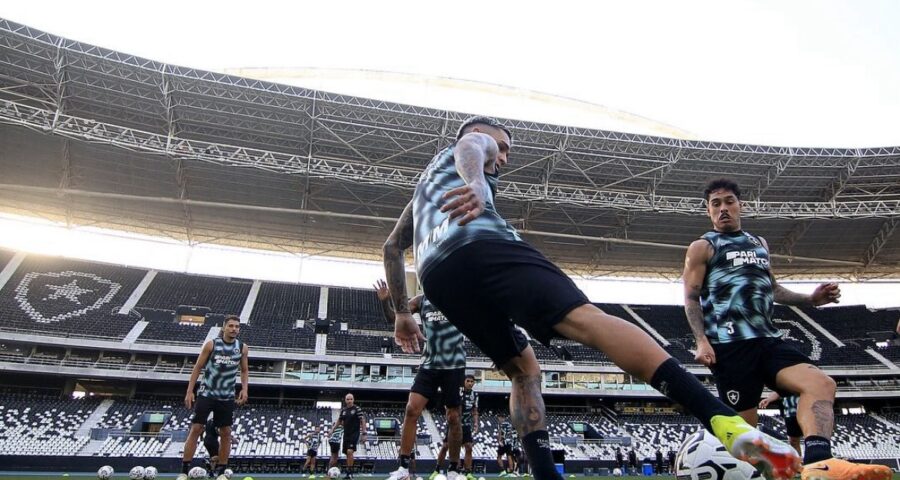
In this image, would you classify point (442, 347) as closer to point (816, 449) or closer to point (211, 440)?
point (211, 440)

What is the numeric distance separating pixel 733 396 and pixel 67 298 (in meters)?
32.3

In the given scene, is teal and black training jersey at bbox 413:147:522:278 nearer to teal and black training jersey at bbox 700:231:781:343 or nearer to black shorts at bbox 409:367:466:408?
teal and black training jersey at bbox 700:231:781:343

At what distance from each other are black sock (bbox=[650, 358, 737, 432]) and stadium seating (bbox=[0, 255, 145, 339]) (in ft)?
96.9

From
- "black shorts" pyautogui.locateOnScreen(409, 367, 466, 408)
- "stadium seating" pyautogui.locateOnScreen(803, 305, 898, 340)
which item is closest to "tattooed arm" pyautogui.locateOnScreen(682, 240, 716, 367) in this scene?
"black shorts" pyautogui.locateOnScreen(409, 367, 466, 408)

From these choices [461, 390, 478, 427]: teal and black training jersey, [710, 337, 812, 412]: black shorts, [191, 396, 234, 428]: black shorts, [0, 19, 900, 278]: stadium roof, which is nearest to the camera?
[710, 337, 812, 412]: black shorts

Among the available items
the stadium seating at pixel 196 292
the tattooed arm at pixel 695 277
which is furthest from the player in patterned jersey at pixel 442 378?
the stadium seating at pixel 196 292

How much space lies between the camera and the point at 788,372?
3695 millimetres

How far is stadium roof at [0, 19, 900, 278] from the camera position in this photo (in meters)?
23.2

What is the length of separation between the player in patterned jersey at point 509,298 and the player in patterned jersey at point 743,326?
5.00 feet

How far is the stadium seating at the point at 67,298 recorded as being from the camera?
26.1 m

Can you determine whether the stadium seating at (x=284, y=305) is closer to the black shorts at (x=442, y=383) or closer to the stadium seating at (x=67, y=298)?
the stadium seating at (x=67, y=298)

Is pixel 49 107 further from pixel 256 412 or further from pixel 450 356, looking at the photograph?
pixel 450 356

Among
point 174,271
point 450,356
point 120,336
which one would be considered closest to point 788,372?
point 450,356

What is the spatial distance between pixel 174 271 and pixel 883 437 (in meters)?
39.9
